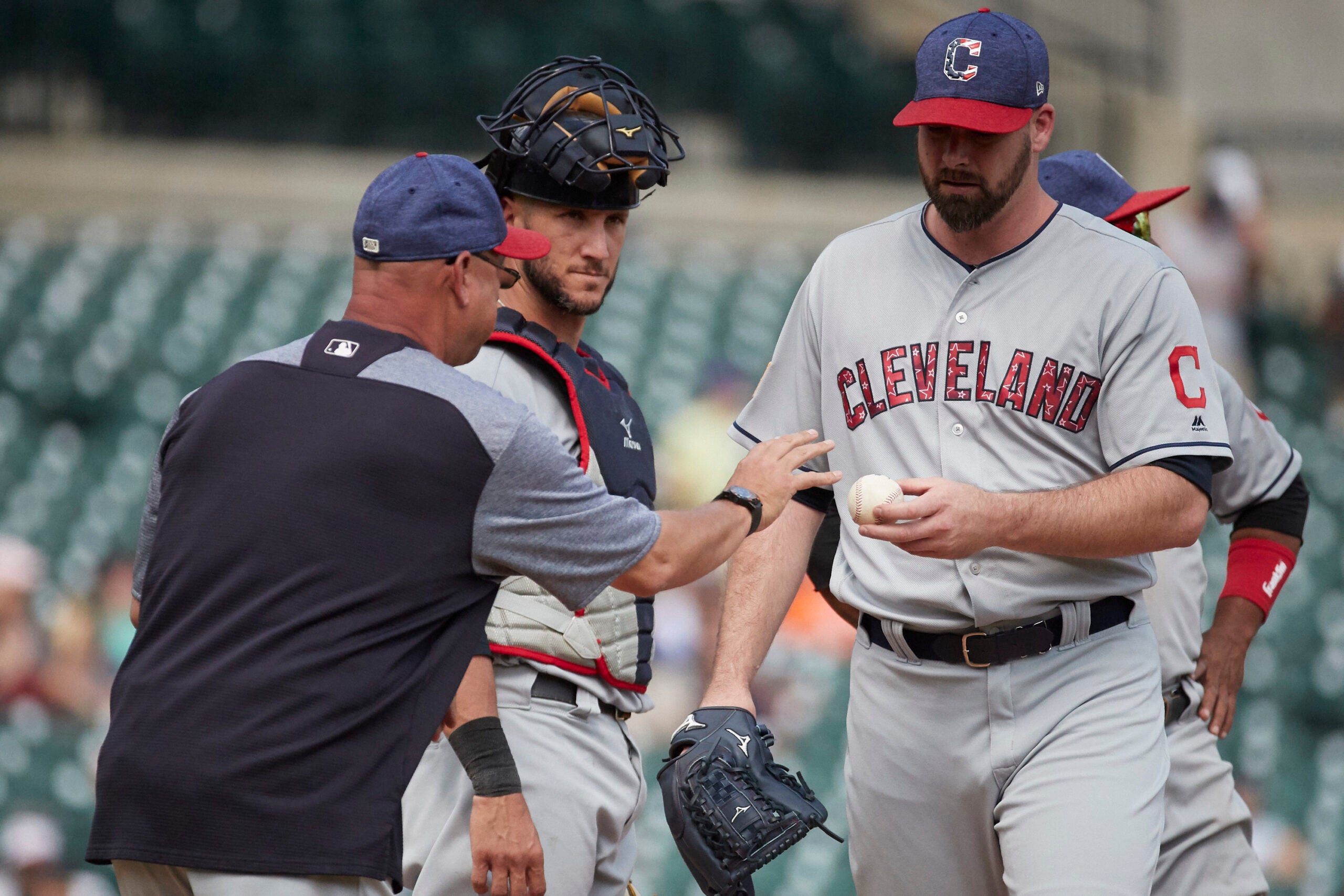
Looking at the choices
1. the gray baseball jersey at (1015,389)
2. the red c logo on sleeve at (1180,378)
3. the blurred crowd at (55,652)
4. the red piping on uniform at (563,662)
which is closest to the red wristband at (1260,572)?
the gray baseball jersey at (1015,389)

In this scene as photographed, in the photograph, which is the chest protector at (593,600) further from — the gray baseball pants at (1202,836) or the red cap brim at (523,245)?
the gray baseball pants at (1202,836)

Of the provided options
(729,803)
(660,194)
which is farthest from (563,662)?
(660,194)

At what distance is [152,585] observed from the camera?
2.11 metres

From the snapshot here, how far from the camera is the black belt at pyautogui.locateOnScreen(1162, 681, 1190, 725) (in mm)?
3055

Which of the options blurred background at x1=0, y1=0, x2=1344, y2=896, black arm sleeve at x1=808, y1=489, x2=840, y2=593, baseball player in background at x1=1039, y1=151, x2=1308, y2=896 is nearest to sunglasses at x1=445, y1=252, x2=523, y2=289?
black arm sleeve at x1=808, y1=489, x2=840, y2=593

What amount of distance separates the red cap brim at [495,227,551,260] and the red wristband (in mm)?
1640

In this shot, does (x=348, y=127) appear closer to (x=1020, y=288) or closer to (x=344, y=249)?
(x=344, y=249)

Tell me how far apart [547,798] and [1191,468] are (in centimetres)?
115

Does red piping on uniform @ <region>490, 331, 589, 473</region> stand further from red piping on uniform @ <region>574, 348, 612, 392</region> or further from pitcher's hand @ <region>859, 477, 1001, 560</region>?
pitcher's hand @ <region>859, 477, 1001, 560</region>

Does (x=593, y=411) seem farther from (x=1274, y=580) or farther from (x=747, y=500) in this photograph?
(x=1274, y=580)

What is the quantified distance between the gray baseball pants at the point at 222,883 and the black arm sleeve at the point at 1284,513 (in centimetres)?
200

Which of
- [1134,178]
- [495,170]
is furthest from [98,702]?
[1134,178]

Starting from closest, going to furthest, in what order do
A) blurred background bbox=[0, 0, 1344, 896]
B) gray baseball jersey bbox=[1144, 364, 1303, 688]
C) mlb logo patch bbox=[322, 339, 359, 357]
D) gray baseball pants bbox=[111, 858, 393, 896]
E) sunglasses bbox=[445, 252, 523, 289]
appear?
gray baseball pants bbox=[111, 858, 393, 896]
mlb logo patch bbox=[322, 339, 359, 357]
sunglasses bbox=[445, 252, 523, 289]
gray baseball jersey bbox=[1144, 364, 1303, 688]
blurred background bbox=[0, 0, 1344, 896]

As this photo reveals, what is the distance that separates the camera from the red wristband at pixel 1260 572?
3205 millimetres
